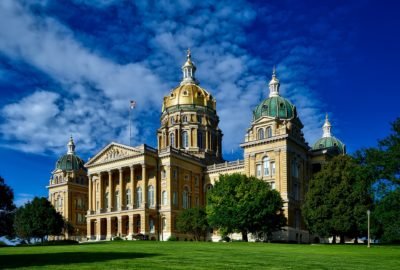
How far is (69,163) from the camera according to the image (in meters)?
133

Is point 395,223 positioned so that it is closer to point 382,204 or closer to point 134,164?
point 382,204

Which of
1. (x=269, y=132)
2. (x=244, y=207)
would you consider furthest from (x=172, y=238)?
(x=269, y=132)

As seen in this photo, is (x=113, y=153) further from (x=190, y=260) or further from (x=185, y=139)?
(x=190, y=260)

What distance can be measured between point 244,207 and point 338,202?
13.7 metres

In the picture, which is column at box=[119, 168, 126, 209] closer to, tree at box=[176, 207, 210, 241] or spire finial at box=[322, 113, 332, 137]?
tree at box=[176, 207, 210, 241]

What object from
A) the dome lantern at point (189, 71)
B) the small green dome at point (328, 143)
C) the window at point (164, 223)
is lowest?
the window at point (164, 223)

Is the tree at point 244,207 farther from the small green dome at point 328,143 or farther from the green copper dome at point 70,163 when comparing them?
the green copper dome at point 70,163

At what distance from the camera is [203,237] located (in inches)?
3858

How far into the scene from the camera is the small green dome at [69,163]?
133 meters

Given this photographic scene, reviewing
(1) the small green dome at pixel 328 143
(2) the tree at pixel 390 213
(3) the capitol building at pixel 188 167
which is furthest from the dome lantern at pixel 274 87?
(2) the tree at pixel 390 213

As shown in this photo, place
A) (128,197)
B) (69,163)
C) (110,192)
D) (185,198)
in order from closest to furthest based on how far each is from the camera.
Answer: (128,197) < (185,198) < (110,192) < (69,163)

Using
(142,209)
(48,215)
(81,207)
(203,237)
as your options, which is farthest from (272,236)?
(81,207)

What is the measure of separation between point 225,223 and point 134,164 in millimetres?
29686

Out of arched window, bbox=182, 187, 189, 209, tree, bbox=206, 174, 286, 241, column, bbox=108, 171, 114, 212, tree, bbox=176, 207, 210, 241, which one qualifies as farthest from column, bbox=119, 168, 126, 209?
tree, bbox=206, 174, 286, 241
